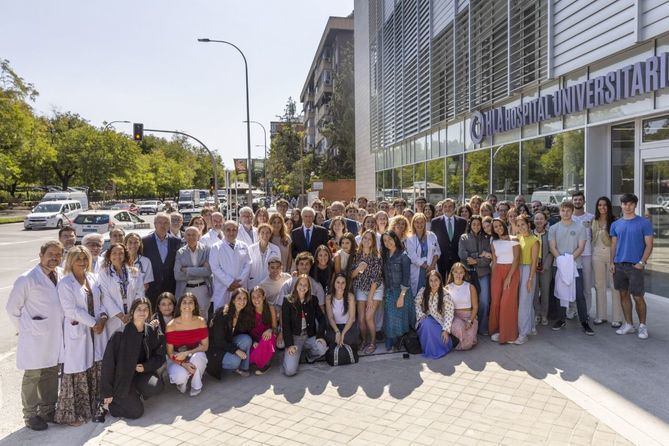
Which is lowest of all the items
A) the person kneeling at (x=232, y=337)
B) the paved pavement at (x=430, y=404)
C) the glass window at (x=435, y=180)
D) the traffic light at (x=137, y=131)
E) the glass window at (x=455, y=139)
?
the paved pavement at (x=430, y=404)

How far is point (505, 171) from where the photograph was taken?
37.8 feet

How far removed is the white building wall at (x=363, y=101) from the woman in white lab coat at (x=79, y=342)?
2209 cm

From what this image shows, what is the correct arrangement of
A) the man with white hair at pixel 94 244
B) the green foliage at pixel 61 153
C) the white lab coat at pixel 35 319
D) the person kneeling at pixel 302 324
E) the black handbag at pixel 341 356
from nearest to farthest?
the white lab coat at pixel 35 319 → the man with white hair at pixel 94 244 → the person kneeling at pixel 302 324 → the black handbag at pixel 341 356 → the green foliage at pixel 61 153

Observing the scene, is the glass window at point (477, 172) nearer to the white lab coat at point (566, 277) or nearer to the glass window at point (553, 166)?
the glass window at point (553, 166)

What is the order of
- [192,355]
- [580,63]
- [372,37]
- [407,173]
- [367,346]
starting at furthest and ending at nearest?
1. [372,37]
2. [407,173]
3. [580,63]
4. [367,346]
5. [192,355]

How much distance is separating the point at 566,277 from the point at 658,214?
2493 mm

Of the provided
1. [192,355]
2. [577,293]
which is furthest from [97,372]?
[577,293]

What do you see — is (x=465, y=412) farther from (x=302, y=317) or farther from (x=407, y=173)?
(x=407, y=173)

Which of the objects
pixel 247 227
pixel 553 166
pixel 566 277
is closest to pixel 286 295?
pixel 247 227

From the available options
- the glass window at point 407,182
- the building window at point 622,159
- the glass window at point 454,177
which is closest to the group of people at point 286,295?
the building window at point 622,159

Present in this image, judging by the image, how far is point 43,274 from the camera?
14.9 ft

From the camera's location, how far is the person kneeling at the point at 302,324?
5828mm

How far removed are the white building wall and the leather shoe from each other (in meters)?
22.6

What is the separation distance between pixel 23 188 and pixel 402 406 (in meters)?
69.0
